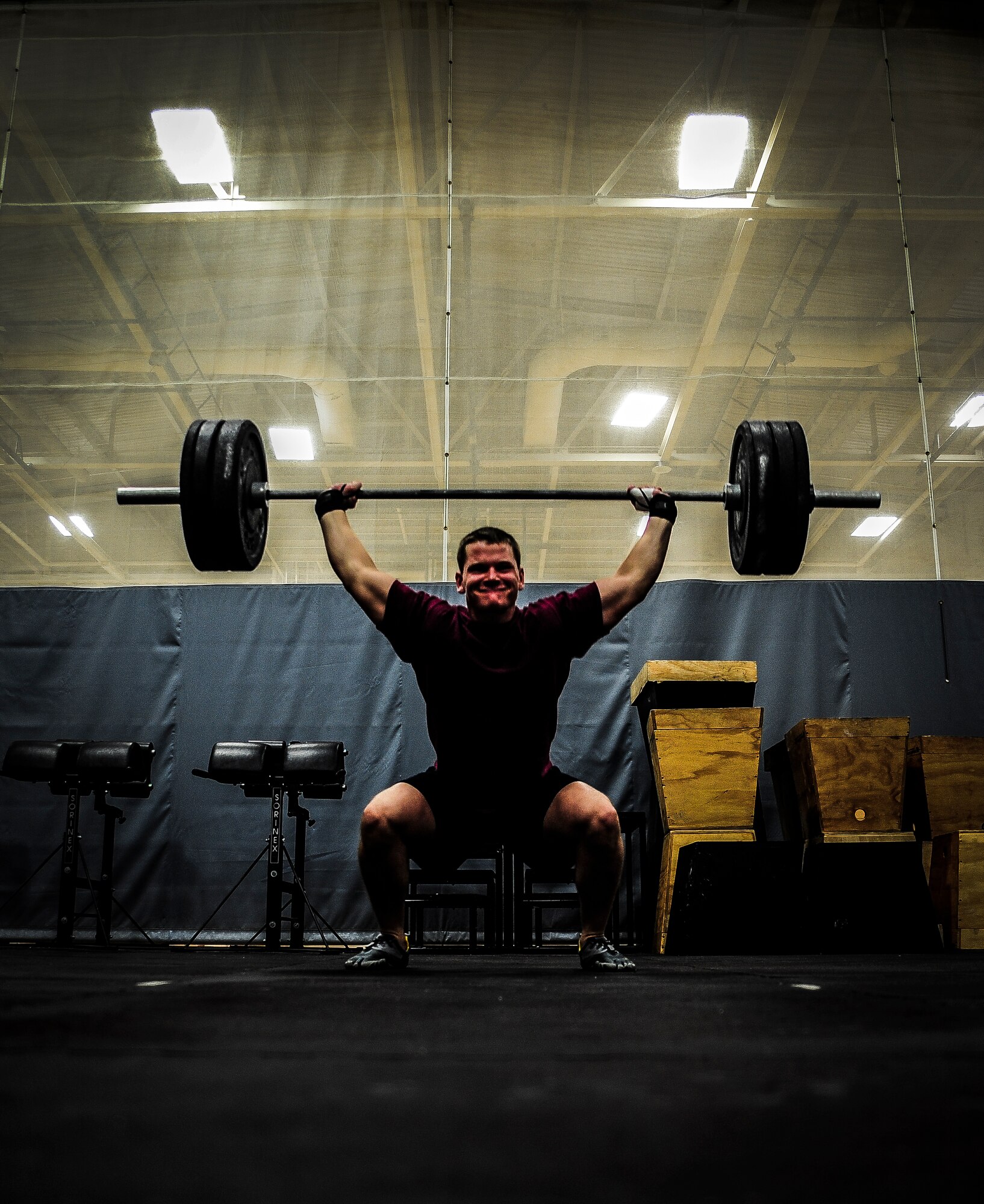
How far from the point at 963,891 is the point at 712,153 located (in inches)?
153

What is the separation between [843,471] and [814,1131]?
16.7ft

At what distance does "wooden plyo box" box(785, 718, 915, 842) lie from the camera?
3.57m

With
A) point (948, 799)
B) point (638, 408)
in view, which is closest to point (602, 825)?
point (948, 799)

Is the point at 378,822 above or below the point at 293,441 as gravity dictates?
below

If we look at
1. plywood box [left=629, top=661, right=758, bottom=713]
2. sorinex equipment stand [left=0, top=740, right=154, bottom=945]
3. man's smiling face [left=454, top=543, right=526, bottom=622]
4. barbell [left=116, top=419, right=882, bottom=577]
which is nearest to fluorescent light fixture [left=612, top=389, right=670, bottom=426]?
plywood box [left=629, top=661, right=758, bottom=713]

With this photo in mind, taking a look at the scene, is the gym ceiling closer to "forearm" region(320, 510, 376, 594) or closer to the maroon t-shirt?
"forearm" region(320, 510, 376, 594)

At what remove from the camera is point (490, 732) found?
2172 mm

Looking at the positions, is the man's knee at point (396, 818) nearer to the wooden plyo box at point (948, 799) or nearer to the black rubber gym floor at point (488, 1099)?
the black rubber gym floor at point (488, 1099)

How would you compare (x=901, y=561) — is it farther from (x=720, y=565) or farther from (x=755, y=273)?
(x=755, y=273)

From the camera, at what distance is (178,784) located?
14.4 ft

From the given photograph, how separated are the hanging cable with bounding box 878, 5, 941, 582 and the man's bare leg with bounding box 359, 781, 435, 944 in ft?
11.3

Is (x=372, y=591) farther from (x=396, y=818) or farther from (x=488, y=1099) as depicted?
(x=488, y=1099)

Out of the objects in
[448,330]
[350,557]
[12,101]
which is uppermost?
[12,101]

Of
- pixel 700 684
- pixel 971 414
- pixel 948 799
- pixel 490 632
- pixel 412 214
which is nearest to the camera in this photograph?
pixel 490 632
